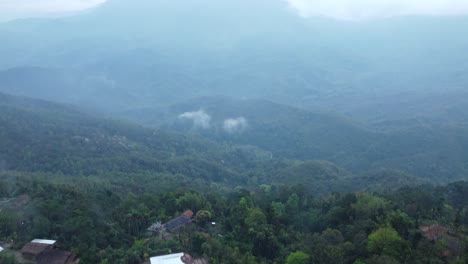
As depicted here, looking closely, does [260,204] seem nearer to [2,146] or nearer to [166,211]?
[166,211]

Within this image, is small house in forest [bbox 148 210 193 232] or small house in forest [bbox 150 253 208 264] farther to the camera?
small house in forest [bbox 148 210 193 232]

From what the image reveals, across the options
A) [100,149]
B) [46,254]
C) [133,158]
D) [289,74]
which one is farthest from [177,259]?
[289,74]

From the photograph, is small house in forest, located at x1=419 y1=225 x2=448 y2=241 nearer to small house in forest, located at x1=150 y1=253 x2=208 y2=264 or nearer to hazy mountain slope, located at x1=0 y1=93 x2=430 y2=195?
small house in forest, located at x1=150 y1=253 x2=208 y2=264

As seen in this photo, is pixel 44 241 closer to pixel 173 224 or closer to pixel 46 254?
pixel 46 254

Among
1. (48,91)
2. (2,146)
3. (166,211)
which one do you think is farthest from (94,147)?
(48,91)

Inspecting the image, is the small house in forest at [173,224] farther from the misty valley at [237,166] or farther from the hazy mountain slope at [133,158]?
the hazy mountain slope at [133,158]

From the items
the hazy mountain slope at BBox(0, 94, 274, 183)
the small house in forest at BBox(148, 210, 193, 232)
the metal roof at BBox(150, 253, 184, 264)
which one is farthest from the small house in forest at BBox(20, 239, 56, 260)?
the hazy mountain slope at BBox(0, 94, 274, 183)
